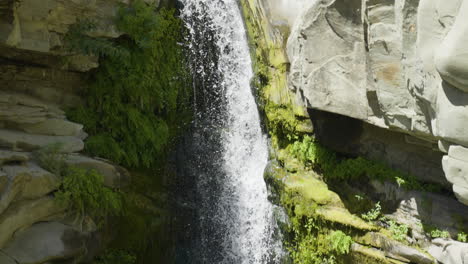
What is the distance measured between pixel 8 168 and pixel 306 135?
516 centimetres

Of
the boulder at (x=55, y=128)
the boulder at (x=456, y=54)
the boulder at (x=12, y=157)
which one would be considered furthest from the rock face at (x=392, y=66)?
the boulder at (x=12, y=157)

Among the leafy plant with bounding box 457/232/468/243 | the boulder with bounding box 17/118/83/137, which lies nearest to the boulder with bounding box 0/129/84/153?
the boulder with bounding box 17/118/83/137

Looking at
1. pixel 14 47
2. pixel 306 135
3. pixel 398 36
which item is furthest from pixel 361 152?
pixel 14 47

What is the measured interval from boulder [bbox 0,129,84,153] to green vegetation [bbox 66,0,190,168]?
1.23ft

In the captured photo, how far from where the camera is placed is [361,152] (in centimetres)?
793

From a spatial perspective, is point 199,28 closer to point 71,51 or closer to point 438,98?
point 71,51

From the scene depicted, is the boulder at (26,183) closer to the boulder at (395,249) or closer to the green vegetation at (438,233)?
the boulder at (395,249)

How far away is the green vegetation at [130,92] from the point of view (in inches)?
317

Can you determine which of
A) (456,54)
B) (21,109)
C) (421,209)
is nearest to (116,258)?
(21,109)

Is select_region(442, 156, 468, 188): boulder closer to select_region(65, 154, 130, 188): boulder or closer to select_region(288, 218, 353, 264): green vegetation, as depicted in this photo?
select_region(288, 218, 353, 264): green vegetation

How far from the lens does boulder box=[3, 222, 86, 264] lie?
623 centimetres

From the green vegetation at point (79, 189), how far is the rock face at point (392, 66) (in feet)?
12.7

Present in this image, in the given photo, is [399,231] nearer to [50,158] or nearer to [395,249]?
[395,249]

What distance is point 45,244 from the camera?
6465mm
